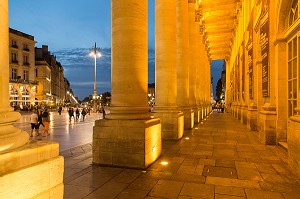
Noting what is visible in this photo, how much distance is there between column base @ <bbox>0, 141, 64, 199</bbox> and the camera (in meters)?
3.02


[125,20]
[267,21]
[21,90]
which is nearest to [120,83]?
[125,20]

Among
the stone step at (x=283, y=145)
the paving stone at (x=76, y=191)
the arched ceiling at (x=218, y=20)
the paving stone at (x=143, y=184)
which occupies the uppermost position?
the arched ceiling at (x=218, y=20)

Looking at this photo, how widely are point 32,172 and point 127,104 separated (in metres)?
4.92

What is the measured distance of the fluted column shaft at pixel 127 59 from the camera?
802 cm

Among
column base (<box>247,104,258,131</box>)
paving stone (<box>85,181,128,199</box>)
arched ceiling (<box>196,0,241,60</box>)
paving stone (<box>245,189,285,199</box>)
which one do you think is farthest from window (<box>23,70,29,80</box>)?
paving stone (<box>245,189,285,199</box>)

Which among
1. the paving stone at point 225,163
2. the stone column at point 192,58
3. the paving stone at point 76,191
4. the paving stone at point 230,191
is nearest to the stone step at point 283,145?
the paving stone at point 225,163

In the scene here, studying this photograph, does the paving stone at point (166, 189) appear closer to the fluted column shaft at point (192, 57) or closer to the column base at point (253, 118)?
the column base at point (253, 118)

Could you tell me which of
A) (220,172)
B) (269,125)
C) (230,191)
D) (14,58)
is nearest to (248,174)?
(220,172)

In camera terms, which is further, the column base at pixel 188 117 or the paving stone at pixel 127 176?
the column base at pixel 188 117

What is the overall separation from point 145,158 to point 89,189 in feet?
7.25

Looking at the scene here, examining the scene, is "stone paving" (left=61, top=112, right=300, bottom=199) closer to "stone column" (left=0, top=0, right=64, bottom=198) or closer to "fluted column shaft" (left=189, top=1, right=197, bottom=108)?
"stone column" (left=0, top=0, right=64, bottom=198)

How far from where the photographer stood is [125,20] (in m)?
8.01

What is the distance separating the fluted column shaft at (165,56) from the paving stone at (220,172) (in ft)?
18.8

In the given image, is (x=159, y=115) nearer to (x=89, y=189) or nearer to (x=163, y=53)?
(x=163, y=53)
